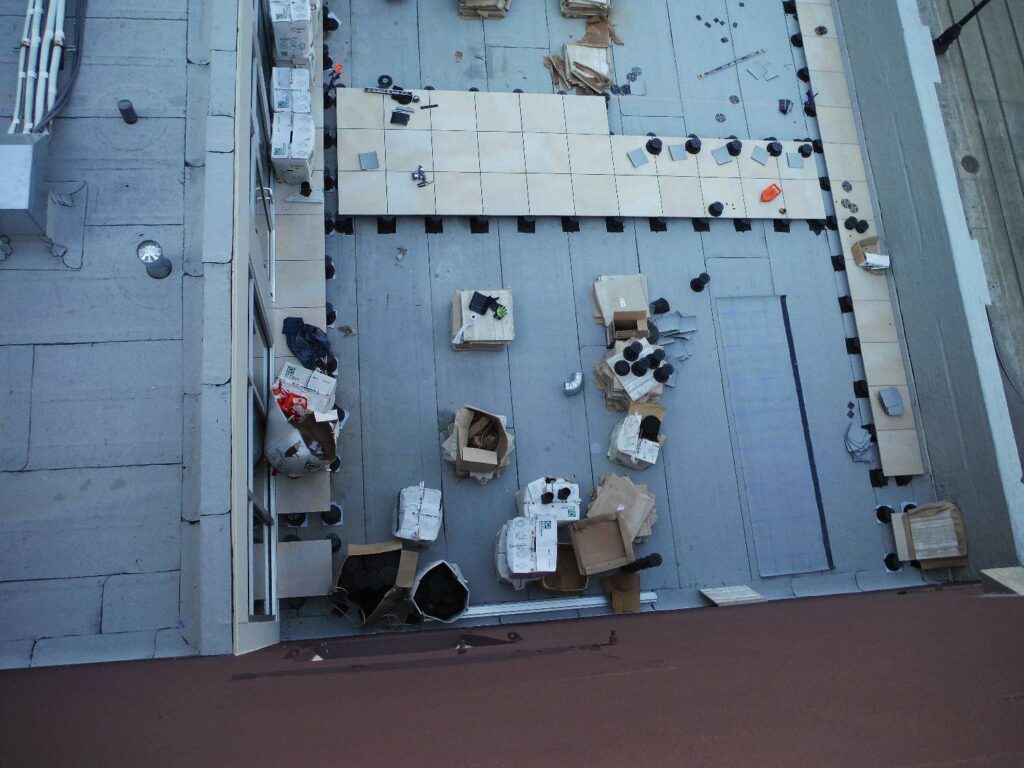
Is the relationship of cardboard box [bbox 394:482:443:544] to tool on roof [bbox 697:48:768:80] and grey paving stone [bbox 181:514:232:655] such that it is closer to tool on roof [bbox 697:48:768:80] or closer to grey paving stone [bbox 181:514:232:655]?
grey paving stone [bbox 181:514:232:655]

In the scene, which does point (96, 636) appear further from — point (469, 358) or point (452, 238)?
point (452, 238)

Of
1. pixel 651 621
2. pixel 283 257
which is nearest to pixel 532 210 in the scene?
pixel 283 257

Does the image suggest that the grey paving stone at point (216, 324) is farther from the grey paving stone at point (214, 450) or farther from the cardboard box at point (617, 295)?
the cardboard box at point (617, 295)

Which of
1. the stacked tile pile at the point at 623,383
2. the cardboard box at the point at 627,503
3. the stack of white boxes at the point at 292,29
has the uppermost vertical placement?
the stack of white boxes at the point at 292,29

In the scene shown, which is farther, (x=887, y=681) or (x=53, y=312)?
(x=53, y=312)

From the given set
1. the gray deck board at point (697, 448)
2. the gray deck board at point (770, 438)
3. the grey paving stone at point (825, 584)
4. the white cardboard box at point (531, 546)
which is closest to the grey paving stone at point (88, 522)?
the white cardboard box at point (531, 546)

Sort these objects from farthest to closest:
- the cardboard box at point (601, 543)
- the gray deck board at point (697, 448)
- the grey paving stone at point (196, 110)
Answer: the gray deck board at point (697, 448) → the cardboard box at point (601, 543) → the grey paving stone at point (196, 110)

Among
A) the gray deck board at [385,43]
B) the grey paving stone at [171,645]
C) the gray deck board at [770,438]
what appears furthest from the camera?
the gray deck board at [385,43]
